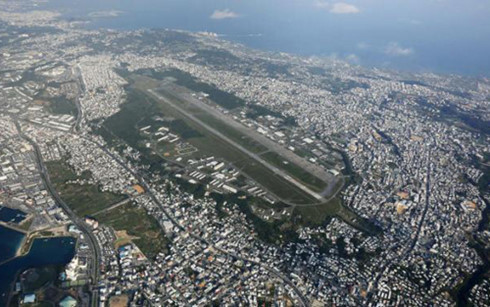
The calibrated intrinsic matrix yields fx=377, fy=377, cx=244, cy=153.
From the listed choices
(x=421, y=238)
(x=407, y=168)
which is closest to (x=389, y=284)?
(x=421, y=238)

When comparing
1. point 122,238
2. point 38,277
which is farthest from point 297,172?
point 38,277

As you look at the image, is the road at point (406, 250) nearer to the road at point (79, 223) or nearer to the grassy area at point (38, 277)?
the road at point (79, 223)

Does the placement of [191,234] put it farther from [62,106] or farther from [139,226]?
[62,106]

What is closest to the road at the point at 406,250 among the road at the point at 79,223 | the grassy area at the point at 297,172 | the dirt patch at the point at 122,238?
the grassy area at the point at 297,172

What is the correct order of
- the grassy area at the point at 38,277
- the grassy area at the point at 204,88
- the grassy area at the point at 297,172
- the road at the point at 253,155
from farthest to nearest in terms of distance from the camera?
the grassy area at the point at 204,88
the grassy area at the point at 297,172
the road at the point at 253,155
the grassy area at the point at 38,277

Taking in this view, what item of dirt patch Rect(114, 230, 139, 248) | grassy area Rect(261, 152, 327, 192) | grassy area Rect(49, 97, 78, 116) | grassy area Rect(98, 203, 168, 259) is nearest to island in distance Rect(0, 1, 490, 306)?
dirt patch Rect(114, 230, 139, 248)

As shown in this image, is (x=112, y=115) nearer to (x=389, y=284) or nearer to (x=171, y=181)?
(x=171, y=181)
